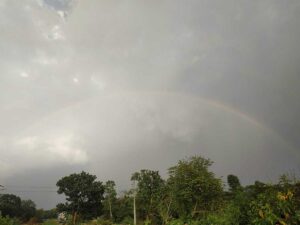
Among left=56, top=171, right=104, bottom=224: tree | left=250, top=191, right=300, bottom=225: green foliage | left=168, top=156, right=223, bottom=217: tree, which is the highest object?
left=56, top=171, right=104, bottom=224: tree

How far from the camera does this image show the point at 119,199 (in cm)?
10469

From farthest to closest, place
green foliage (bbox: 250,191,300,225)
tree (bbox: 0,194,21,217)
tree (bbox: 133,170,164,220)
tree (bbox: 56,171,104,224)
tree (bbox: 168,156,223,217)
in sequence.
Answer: tree (bbox: 0,194,21,217) < tree (bbox: 56,171,104,224) < tree (bbox: 133,170,164,220) < tree (bbox: 168,156,223,217) < green foliage (bbox: 250,191,300,225)

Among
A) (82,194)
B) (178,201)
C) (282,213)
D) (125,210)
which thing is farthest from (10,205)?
(282,213)

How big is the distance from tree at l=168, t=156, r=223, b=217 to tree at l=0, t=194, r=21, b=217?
311ft

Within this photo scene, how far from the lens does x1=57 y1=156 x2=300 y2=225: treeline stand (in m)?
12.9

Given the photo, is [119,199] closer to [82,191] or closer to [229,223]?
[82,191]

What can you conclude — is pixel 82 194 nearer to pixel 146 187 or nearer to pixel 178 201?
pixel 146 187

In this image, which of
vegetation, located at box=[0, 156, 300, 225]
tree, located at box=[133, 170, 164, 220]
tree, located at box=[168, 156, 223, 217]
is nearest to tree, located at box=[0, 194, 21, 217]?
vegetation, located at box=[0, 156, 300, 225]

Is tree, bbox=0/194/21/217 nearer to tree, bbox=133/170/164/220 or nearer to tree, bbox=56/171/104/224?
tree, bbox=56/171/104/224

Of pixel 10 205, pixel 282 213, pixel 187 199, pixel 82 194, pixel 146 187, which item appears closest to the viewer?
pixel 282 213

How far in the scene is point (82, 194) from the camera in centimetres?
10175

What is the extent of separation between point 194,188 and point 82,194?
210ft

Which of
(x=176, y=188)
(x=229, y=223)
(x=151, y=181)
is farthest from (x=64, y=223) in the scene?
(x=229, y=223)

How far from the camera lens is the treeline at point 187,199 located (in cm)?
1294
